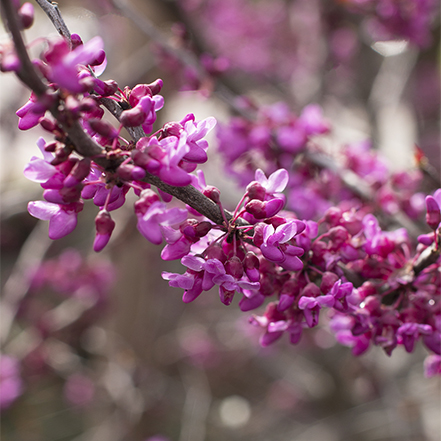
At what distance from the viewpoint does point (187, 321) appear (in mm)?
5637

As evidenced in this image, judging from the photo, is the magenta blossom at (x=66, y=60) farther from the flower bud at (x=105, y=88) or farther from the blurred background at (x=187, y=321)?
the blurred background at (x=187, y=321)

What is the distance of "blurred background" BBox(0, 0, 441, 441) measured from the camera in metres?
3.19

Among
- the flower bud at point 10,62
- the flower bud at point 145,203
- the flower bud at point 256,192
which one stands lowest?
the flower bud at point 256,192

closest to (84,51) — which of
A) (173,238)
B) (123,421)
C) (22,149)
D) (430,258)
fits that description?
(173,238)

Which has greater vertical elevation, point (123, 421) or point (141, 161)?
point (141, 161)

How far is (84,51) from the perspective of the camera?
0.73m

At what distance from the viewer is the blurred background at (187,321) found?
3.19 meters

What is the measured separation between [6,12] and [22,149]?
532 cm

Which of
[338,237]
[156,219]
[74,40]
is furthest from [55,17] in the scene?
[338,237]

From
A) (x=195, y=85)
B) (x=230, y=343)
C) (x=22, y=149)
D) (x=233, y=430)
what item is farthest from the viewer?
(x=22, y=149)

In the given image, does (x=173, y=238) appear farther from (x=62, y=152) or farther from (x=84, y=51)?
(x=84, y=51)

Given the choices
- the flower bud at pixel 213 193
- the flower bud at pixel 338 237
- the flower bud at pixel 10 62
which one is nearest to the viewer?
the flower bud at pixel 10 62

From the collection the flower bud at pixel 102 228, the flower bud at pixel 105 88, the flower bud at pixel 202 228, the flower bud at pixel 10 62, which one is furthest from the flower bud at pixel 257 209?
the flower bud at pixel 10 62

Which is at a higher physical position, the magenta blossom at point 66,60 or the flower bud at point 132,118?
the magenta blossom at point 66,60
